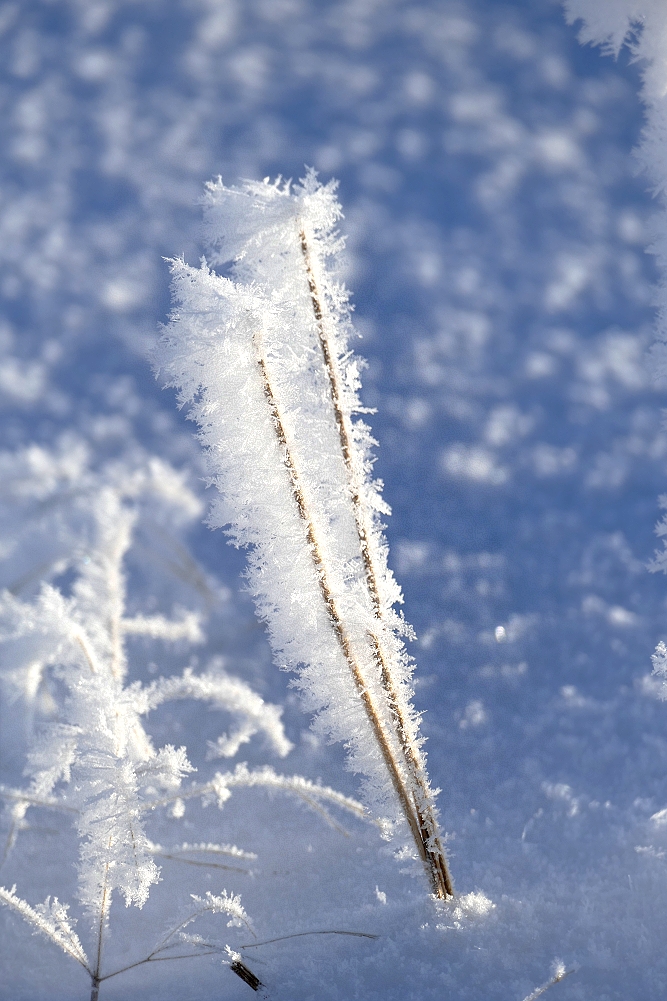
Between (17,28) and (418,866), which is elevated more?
(17,28)

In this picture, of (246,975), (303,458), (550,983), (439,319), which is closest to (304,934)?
(246,975)

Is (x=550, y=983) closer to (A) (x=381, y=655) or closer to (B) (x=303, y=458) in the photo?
(A) (x=381, y=655)

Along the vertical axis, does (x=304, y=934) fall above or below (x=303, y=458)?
below

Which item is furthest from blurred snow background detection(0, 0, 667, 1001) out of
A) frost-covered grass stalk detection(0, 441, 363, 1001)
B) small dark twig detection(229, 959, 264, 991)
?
small dark twig detection(229, 959, 264, 991)

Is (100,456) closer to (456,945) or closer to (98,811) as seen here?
(98,811)

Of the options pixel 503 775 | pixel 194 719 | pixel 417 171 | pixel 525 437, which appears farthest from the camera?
pixel 417 171

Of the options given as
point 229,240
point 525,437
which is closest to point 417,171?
point 525,437

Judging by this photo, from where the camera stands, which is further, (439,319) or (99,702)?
(439,319)
